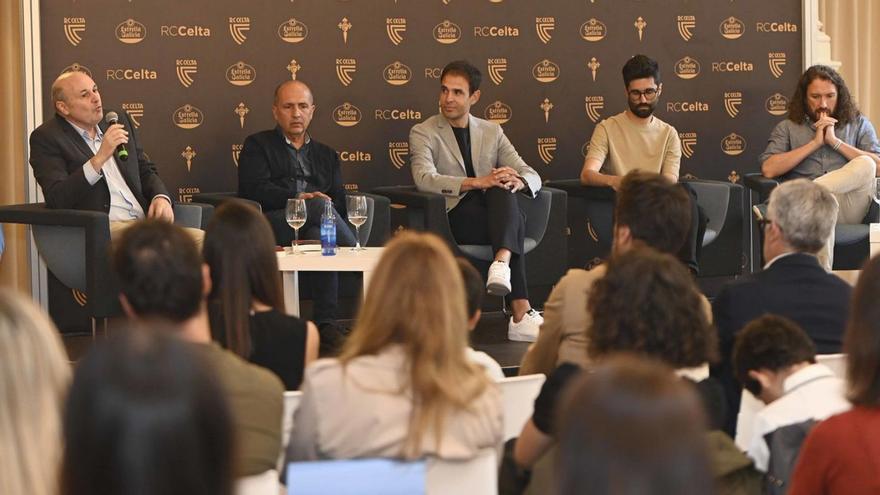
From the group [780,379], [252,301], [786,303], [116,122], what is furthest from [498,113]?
[780,379]

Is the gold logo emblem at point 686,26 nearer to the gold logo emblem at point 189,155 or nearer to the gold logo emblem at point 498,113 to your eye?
the gold logo emblem at point 498,113

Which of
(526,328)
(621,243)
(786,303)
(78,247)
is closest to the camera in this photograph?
(786,303)

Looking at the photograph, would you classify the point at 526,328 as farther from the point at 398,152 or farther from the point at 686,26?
the point at 686,26

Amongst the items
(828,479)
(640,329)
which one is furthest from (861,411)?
(640,329)

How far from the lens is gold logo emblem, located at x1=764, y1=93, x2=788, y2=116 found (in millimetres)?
7699

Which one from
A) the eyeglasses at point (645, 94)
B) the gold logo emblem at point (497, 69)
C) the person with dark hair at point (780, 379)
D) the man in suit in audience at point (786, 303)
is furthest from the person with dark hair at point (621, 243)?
the gold logo emblem at point (497, 69)

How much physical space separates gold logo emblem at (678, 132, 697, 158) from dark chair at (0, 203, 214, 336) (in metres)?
3.00

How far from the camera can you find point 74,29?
6.57 meters

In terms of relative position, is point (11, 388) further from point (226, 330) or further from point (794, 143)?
point (794, 143)

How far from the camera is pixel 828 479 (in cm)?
203

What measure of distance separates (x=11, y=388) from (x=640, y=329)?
1406mm

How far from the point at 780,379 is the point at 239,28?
4727mm

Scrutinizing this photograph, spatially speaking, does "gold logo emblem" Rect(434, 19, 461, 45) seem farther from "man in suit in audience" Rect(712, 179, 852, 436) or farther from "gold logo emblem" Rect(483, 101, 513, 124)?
"man in suit in audience" Rect(712, 179, 852, 436)

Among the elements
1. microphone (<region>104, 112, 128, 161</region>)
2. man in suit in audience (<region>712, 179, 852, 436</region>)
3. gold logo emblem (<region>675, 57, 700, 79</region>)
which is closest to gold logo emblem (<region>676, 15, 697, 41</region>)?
gold logo emblem (<region>675, 57, 700, 79</region>)
